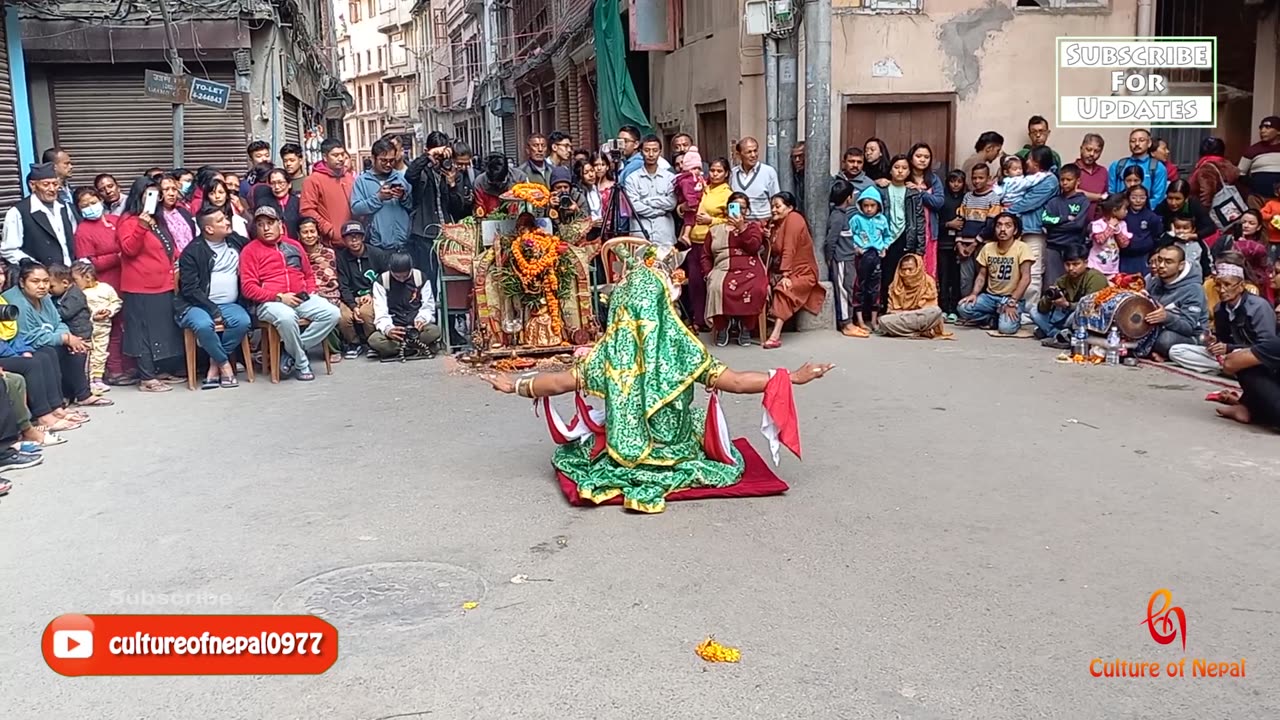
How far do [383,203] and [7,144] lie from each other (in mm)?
4835

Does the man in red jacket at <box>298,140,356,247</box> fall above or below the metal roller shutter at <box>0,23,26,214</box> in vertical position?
below

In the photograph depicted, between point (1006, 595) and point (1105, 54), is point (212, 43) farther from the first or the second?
point (1006, 595)

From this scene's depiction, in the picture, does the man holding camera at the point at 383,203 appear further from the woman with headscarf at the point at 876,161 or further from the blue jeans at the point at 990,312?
the blue jeans at the point at 990,312

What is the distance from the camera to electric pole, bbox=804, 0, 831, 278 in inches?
400

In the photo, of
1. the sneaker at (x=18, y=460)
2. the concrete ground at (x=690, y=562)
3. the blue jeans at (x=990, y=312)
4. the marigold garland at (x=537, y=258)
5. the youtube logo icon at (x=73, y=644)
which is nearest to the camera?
the concrete ground at (x=690, y=562)

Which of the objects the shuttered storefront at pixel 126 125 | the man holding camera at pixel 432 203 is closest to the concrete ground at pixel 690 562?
the man holding camera at pixel 432 203

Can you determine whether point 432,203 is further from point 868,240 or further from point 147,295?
point 868,240

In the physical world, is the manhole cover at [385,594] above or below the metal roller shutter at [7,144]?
below

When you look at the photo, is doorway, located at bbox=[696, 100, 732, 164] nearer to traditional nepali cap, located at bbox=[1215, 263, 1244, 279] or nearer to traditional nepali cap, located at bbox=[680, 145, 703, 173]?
traditional nepali cap, located at bbox=[680, 145, 703, 173]

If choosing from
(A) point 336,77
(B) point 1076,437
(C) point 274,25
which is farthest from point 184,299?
(A) point 336,77

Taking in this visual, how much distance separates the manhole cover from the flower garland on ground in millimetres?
4596

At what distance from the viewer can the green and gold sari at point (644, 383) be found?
5.29m

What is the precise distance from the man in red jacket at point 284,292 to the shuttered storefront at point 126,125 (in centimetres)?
687

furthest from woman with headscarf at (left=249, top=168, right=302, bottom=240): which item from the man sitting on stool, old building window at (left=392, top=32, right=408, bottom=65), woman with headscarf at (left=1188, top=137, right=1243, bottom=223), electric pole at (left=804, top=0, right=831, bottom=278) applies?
old building window at (left=392, top=32, right=408, bottom=65)
